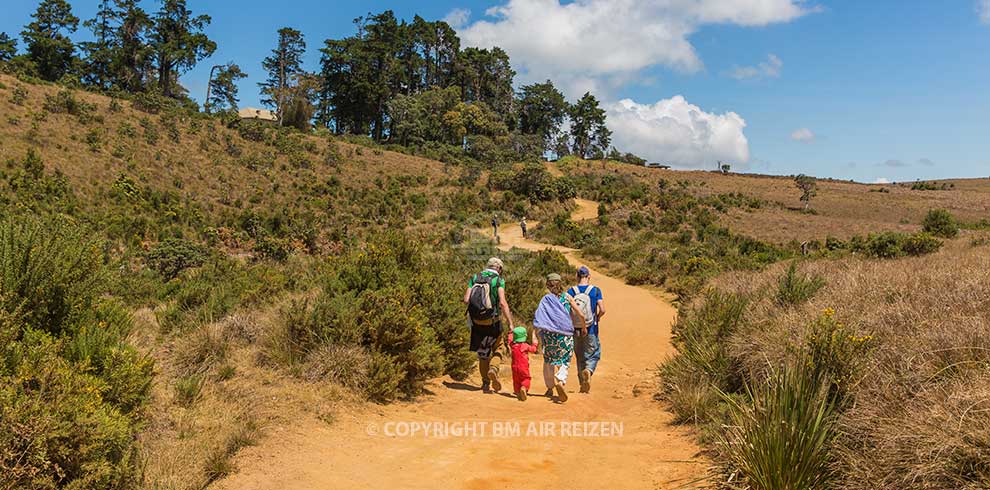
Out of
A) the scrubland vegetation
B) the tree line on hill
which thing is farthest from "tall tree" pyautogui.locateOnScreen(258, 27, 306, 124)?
the scrubland vegetation

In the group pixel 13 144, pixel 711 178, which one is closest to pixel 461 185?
pixel 13 144

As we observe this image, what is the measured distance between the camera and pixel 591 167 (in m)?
69.7

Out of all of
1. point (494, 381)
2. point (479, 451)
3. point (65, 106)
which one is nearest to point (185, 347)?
point (494, 381)

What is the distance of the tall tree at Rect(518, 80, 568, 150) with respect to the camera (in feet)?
282

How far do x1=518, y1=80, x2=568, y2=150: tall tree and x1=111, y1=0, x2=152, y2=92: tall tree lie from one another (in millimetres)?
50242

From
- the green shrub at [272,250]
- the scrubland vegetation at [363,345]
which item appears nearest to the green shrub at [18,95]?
the scrubland vegetation at [363,345]

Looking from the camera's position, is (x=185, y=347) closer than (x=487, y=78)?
Yes

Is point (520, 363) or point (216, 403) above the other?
point (520, 363)

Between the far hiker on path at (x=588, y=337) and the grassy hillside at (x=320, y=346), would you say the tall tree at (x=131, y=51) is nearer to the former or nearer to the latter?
the grassy hillside at (x=320, y=346)

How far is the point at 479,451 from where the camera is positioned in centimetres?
481

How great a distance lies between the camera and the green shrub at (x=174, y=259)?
17609 mm

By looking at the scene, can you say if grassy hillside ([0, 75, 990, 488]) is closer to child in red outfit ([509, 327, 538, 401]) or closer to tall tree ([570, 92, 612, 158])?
child in red outfit ([509, 327, 538, 401])

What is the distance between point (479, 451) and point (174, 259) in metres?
17.0

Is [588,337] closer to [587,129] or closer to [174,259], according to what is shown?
[174,259]
